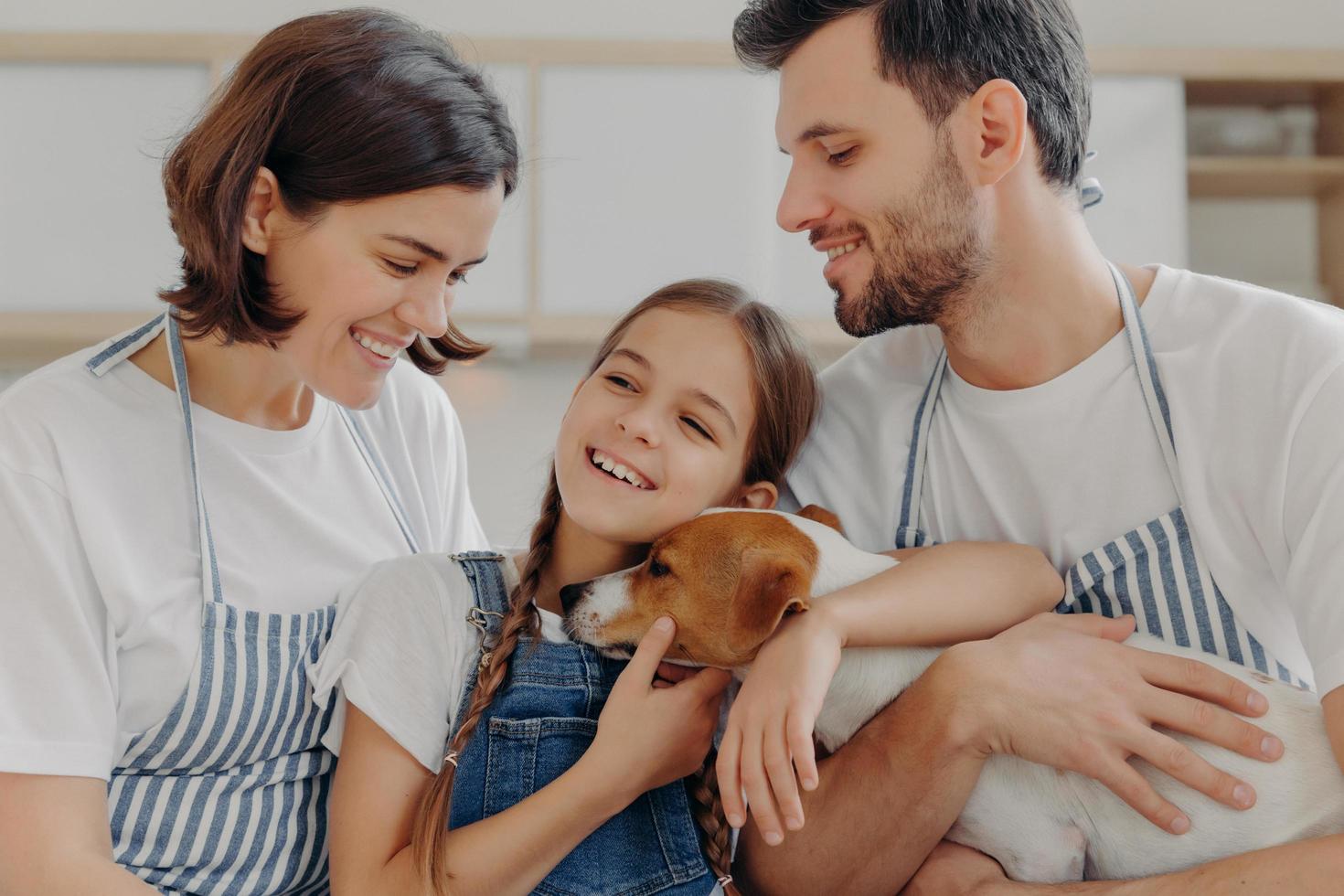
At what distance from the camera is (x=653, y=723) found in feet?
4.11

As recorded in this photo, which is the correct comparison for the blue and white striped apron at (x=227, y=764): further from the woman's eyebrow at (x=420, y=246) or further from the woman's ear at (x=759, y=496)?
the woman's ear at (x=759, y=496)

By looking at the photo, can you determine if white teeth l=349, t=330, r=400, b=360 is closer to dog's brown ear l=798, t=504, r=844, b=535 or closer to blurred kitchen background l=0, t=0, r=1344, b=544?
dog's brown ear l=798, t=504, r=844, b=535

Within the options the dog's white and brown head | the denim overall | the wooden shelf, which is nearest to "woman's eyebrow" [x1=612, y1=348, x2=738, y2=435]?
the dog's white and brown head

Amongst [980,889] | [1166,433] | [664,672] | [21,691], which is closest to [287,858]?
[21,691]

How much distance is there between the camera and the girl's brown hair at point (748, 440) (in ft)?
4.34

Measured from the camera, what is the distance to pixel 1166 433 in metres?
1.31

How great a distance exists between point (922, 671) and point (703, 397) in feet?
1.34

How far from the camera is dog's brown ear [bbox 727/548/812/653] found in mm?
1221

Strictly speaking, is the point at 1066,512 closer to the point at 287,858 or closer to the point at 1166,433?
the point at 1166,433

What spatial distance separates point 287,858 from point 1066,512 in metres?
0.99

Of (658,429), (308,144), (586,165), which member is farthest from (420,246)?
(586,165)

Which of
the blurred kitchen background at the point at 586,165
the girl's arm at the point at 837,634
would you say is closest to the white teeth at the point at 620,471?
the girl's arm at the point at 837,634

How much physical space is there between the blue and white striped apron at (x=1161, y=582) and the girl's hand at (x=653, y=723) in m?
0.45

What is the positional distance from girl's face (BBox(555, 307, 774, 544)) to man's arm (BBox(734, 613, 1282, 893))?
35 centimetres
